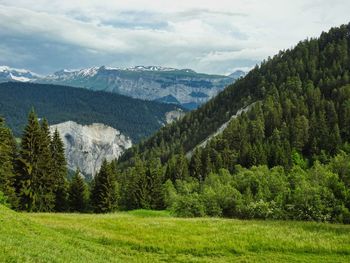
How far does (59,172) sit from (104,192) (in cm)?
998

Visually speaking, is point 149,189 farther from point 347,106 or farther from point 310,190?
point 347,106

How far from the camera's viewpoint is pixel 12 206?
2840 inches

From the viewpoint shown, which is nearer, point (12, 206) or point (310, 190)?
point (310, 190)

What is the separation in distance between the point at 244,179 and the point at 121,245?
75.6 m

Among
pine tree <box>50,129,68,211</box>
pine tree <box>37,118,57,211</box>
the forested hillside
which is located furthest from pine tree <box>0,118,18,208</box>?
the forested hillside

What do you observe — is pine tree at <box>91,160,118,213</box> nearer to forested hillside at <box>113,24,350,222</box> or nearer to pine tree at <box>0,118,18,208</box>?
forested hillside at <box>113,24,350,222</box>

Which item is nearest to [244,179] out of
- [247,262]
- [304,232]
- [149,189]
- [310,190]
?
[149,189]

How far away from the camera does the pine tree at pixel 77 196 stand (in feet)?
306

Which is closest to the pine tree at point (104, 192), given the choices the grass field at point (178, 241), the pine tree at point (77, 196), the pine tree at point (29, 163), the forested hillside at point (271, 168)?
the pine tree at point (77, 196)

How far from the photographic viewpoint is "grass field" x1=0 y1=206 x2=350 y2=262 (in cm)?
2727

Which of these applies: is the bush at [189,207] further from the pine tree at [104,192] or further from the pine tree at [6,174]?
the pine tree at [6,174]

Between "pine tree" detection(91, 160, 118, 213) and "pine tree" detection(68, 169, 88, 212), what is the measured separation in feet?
6.76

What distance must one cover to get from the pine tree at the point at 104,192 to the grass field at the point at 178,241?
5463 cm

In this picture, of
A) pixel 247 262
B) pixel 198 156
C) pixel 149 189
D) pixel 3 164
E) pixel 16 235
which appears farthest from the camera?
pixel 198 156
